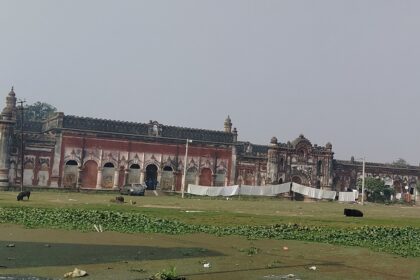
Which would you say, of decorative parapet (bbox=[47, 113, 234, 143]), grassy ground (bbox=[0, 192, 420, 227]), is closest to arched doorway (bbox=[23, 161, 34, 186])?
decorative parapet (bbox=[47, 113, 234, 143])

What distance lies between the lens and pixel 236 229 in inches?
769

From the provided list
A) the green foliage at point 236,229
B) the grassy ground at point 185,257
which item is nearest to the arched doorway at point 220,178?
the green foliage at point 236,229

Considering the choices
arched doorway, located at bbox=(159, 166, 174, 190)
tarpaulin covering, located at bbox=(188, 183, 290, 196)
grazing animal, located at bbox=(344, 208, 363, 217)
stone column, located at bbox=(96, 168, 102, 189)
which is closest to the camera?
grazing animal, located at bbox=(344, 208, 363, 217)

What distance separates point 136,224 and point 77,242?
18.2ft

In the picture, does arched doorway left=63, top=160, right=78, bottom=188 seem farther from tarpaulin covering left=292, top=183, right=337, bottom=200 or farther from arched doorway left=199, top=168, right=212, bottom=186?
tarpaulin covering left=292, top=183, right=337, bottom=200

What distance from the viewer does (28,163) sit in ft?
170

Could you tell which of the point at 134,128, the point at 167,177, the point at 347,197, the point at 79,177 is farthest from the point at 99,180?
the point at 347,197

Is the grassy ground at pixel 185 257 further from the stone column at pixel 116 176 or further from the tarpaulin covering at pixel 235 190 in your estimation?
the stone column at pixel 116 176

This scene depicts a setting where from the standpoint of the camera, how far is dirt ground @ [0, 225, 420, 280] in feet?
34.4

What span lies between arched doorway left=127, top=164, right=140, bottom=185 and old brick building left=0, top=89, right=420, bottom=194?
0.11 m

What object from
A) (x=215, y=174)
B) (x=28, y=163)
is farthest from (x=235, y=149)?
(x=28, y=163)

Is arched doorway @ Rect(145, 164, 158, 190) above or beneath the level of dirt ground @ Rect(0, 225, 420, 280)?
above

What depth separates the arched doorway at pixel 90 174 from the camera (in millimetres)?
54219

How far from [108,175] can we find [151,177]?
5012 mm
